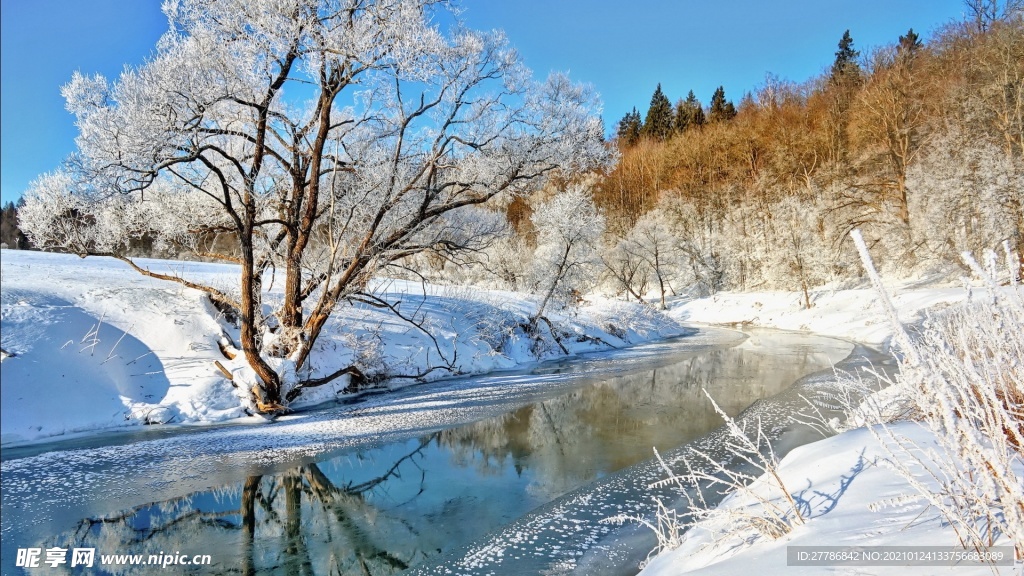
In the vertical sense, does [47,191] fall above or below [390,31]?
below

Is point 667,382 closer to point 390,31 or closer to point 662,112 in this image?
point 390,31

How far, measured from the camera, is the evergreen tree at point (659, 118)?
53.7m

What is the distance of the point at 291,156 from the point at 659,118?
168ft

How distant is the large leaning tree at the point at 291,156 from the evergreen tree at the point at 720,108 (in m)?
41.6

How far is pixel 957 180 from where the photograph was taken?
21.6 m

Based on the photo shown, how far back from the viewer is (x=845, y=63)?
38781 mm

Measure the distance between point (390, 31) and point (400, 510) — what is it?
25.1 feet

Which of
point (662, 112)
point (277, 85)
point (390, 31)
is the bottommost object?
point (277, 85)

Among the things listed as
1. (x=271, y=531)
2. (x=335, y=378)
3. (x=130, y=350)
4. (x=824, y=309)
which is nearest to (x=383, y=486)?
(x=271, y=531)

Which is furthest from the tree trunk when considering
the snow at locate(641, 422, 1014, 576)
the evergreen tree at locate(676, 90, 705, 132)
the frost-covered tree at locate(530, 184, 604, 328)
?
the evergreen tree at locate(676, 90, 705, 132)

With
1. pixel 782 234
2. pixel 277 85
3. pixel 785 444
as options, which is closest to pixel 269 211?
pixel 277 85

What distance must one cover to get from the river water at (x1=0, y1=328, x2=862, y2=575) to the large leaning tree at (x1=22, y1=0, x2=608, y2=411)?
2400mm

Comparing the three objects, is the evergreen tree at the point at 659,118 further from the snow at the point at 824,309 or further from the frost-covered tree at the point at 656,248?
the snow at the point at 824,309

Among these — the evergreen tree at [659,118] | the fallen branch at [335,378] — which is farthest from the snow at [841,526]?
the evergreen tree at [659,118]
